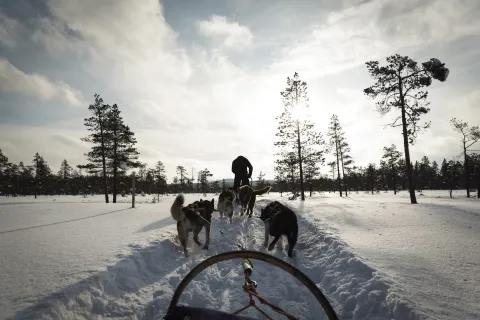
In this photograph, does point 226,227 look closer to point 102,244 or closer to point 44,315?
point 102,244

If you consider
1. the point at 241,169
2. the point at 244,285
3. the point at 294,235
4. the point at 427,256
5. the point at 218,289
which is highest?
the point at 241,169

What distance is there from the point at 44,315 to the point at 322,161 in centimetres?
3165

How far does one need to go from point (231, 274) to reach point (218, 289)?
609mm

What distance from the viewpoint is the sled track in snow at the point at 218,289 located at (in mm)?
3207

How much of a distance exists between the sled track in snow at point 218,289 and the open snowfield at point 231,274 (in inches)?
0.6

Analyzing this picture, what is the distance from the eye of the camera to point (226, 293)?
402 cm

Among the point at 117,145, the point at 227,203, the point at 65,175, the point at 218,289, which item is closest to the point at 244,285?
the point at 218,289

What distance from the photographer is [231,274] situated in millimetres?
4801

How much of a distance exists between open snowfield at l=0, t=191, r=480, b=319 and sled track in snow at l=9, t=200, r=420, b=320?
2 centimetres

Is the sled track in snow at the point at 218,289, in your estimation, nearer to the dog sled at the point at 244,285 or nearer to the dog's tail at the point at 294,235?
the dog's tail at the point at 294,235

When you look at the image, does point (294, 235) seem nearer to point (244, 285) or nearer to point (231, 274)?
point (231, 274)

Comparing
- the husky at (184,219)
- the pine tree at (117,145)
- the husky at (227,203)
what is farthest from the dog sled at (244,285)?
the pine tree at (117,145)

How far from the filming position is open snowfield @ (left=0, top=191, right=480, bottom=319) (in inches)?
124

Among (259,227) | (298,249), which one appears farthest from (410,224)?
(259,227)
